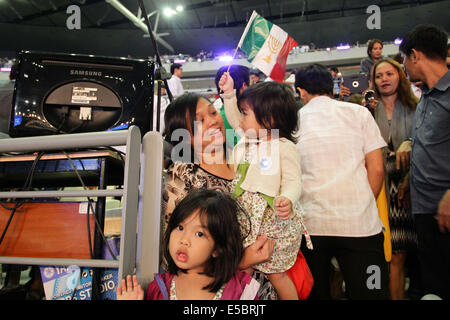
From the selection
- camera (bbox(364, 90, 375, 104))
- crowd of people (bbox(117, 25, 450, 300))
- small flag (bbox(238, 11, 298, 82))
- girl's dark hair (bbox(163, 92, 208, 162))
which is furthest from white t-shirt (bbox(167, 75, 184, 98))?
girl's dark hair (bbox(163, 92, 208, 162))

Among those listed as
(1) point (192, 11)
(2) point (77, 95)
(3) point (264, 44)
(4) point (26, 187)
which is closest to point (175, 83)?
(3) point (264, 44)

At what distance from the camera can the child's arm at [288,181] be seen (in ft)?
3.16

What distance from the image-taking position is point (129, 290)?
79 centimetres

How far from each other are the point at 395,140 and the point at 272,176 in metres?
1.13

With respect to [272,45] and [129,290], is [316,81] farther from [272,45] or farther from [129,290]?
[129,290]

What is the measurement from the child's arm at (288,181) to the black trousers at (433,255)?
712 millimetres

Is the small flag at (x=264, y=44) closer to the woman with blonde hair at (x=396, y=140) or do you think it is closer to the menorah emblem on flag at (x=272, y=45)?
the menorah emblem on flag at (x=272, y=45)

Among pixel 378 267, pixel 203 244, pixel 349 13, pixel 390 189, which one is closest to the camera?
pixel 203 244

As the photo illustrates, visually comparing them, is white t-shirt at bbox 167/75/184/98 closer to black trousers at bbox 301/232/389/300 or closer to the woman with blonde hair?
the woman with blonde hair

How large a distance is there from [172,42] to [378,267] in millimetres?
13236

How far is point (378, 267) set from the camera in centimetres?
113

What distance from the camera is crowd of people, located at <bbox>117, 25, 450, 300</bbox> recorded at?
0.91 m

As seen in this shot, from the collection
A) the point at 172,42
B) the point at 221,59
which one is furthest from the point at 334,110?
the point at 172,42
